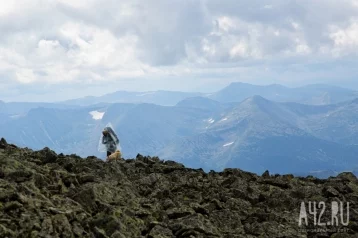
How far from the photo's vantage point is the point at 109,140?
28.5 m

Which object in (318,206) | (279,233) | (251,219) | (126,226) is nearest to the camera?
(126,226)

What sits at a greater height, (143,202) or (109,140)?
(109,140)

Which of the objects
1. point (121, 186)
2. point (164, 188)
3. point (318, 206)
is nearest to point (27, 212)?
point (121, 186)

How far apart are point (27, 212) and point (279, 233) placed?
899 cm

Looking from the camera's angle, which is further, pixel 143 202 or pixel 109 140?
pixel 109 140

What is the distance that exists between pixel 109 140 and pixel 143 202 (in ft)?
38.7

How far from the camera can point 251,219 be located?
16.6m

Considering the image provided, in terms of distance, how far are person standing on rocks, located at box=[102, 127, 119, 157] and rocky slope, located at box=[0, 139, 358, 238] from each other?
482 cm

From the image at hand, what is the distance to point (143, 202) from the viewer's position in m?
17.4

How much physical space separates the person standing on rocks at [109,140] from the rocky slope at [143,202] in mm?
4816

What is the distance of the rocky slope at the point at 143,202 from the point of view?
1326cm

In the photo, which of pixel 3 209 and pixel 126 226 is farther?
pixel 126 226

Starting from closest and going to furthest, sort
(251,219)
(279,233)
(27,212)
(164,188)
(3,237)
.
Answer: (3,237)
(27,212)
(279,233)
(251,219)
(164,188)

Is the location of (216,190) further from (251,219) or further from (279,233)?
(279,233)
